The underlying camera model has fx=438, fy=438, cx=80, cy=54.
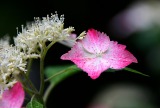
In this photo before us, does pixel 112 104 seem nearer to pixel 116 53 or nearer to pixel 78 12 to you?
pixel 78 12

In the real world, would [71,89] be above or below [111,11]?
below

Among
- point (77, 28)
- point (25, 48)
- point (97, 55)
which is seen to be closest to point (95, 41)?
point (97, 55)

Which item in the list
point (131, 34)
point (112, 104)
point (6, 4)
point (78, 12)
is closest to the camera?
point (112, 104)

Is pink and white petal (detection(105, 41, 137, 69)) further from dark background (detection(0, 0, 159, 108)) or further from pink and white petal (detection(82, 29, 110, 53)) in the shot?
dark background (detection(0, 0, 159, 108))

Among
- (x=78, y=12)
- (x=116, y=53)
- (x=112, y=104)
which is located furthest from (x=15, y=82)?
(x=78, y=12)

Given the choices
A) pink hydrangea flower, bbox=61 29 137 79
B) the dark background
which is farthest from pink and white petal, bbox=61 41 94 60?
the dark background

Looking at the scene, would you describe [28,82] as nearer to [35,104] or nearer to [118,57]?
[35,104]
